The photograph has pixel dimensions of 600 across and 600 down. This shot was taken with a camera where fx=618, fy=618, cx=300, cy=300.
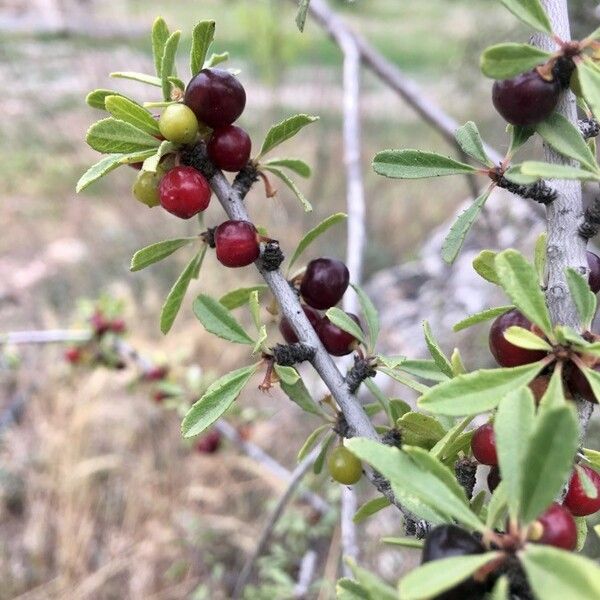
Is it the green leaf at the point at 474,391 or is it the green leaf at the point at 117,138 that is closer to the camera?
the green leaf at the point at 474,391

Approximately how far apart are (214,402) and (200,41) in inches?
13.3

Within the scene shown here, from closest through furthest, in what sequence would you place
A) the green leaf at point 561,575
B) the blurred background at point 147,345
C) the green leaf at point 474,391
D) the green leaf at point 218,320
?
the green leaf at point 561,575 → the green leaf at point 474,391 → the green leaf at point 218,320 → the blurred background at point 147,345

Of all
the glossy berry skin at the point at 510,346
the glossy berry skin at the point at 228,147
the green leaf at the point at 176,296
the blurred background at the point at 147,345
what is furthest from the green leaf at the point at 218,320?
the blurred background at the point at 147,345

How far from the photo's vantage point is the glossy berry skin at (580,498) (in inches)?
18.5

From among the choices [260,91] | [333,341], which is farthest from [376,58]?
[260,91]

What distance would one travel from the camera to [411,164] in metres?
0.55

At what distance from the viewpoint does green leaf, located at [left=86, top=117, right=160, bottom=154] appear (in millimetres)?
524

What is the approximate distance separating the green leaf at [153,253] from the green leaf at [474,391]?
0.35 metres

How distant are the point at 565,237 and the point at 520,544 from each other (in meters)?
0.26

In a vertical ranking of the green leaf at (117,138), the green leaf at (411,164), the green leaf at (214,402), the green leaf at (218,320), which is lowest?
the green leaf at (214,402)

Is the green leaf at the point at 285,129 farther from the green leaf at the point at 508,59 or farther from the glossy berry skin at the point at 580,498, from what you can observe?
the glossy berry skin at the point at 580,498

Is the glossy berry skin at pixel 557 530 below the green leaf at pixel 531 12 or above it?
below

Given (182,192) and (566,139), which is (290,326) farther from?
(566,139)

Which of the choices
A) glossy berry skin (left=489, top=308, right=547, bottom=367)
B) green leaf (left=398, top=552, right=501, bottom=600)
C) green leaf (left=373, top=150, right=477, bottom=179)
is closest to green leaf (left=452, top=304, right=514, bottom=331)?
glossy berry skin (left=489, top=308, right=547, bottom=367)
